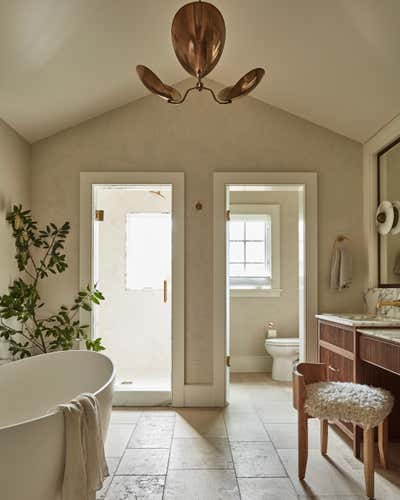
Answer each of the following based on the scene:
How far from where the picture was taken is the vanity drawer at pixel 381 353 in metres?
2.39

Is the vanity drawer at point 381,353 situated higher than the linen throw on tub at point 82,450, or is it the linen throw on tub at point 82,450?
the vanity drawer at point 381,353

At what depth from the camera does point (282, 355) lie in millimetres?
4902

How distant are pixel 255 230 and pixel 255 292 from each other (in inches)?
30.2

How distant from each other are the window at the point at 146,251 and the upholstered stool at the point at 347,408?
2835 millimetres

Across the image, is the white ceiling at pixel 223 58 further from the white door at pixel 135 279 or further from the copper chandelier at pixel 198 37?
the white door at pixel 135 279

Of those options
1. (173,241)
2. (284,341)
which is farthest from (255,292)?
(173,241)

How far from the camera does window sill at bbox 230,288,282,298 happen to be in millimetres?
5395

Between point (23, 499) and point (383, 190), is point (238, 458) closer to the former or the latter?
point (23, 499)

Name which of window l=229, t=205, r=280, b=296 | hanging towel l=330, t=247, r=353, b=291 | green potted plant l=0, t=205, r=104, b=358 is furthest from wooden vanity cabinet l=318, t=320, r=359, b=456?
green potted plant l=0, t=205, r=104, b=358

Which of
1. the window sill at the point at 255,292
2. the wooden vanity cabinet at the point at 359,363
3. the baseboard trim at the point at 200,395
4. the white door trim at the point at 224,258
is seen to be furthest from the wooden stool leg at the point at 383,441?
the window sill at the point at 255,292

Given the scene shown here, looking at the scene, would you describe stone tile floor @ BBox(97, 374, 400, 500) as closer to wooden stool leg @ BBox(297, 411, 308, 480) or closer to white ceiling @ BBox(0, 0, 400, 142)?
wooden stool leg @ BBox(297, 411, 308, 480)

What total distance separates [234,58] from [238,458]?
2927 millimetres

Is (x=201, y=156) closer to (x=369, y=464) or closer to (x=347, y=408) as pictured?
(x=347, y=408)

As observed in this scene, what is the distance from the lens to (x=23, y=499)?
1.57 m
